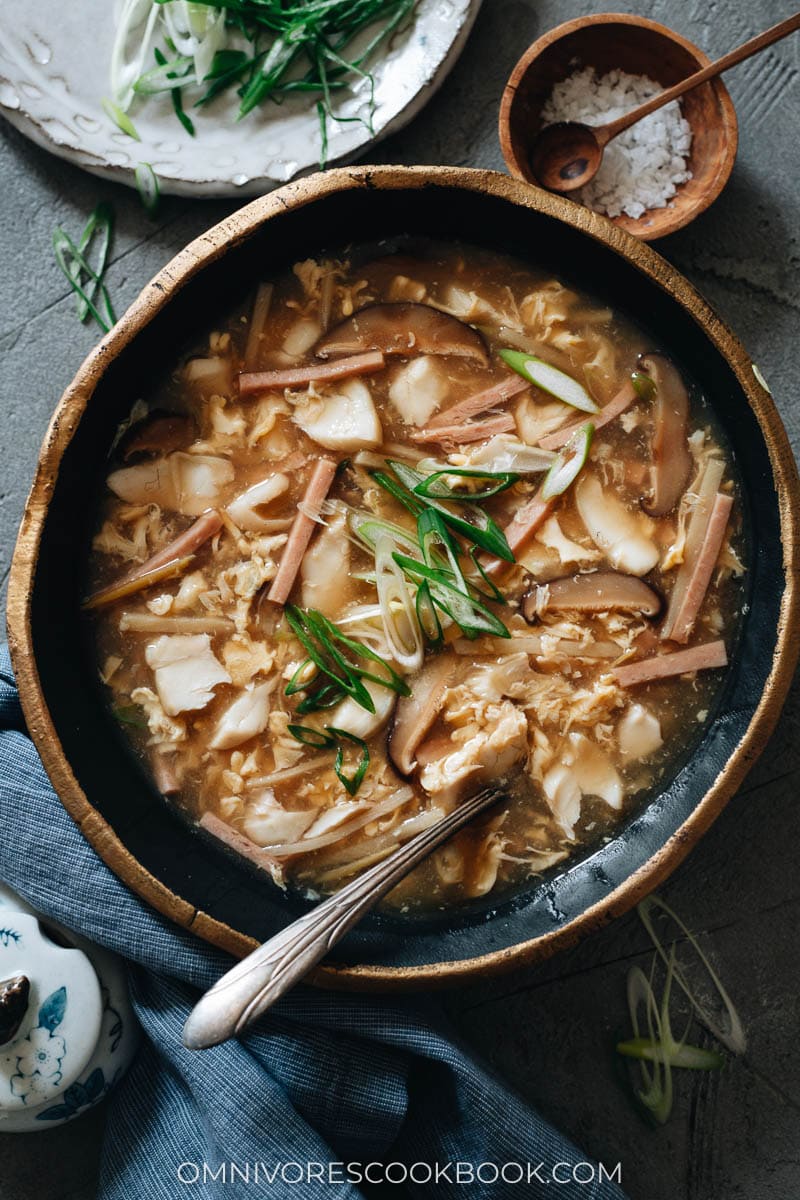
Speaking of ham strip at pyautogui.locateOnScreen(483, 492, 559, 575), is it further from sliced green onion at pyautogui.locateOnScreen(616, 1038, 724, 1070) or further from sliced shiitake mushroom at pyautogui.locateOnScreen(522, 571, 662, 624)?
sliced green onion at pyautogui.locateOnScreen(616, 1038, 724, 1070)

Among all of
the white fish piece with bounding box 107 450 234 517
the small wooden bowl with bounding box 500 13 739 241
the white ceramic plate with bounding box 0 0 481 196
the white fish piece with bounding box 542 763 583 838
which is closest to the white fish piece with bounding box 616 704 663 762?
the white fish piece with bounding box 542 763 583 838

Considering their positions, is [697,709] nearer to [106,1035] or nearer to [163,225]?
[106,1035]

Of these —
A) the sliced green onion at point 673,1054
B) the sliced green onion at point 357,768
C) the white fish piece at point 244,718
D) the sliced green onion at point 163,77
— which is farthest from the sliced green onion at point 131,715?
the sliced green onion at point 163,77

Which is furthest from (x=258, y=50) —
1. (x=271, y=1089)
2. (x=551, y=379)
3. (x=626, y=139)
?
(x=271, y=1089)

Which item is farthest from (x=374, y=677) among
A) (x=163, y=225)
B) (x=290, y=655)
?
(x=163, y=225)

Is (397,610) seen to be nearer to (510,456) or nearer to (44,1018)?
(510,456)

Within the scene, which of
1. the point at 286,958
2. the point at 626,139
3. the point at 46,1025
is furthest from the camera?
the point at 626,139

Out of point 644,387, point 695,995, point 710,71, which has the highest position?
point 710,71

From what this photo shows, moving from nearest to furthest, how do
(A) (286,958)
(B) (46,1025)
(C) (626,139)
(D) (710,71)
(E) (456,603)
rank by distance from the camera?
1. (A) (286,958)
2. (B) (46,1025)
3. (E) (456,603)
4. (D) (710,71)
5. (C) (626,139)
